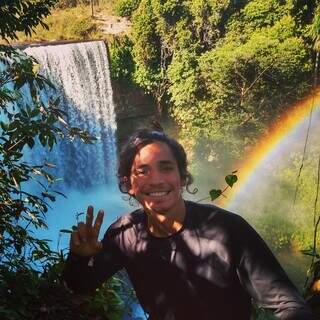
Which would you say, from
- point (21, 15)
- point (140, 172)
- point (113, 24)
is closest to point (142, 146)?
point (140, 172)

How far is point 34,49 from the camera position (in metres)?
14.4

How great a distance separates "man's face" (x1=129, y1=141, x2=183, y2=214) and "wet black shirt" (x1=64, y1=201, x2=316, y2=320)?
77 mm

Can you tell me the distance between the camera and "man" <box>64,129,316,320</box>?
1328mm

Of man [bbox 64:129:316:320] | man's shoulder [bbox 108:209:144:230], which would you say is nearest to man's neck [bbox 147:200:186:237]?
man [bbox 64:129:316:320]

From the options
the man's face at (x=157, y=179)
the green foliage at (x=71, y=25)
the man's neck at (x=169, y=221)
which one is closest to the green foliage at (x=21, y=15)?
the man's face at (x=157, y=179)

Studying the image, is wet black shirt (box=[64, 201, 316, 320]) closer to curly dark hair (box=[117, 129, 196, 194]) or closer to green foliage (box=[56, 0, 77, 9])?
curly dark hair (box=[117, 129, 196, 194])

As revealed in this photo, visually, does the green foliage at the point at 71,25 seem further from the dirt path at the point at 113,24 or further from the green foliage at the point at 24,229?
the green foliage at the point at 24,229

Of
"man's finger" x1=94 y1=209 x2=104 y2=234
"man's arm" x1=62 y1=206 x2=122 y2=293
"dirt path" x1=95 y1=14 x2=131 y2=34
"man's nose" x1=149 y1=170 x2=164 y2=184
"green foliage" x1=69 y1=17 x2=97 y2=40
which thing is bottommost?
"man's arm" x1=62 y1=206 x2=122 y2=293

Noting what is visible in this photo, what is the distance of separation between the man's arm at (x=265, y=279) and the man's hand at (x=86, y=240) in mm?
520

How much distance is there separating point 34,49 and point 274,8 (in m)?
9.61

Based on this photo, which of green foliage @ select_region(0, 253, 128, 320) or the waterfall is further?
the waterfall

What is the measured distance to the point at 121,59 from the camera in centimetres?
1800

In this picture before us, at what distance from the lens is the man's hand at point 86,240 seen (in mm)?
1565

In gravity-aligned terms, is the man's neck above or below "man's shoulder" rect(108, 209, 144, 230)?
below
